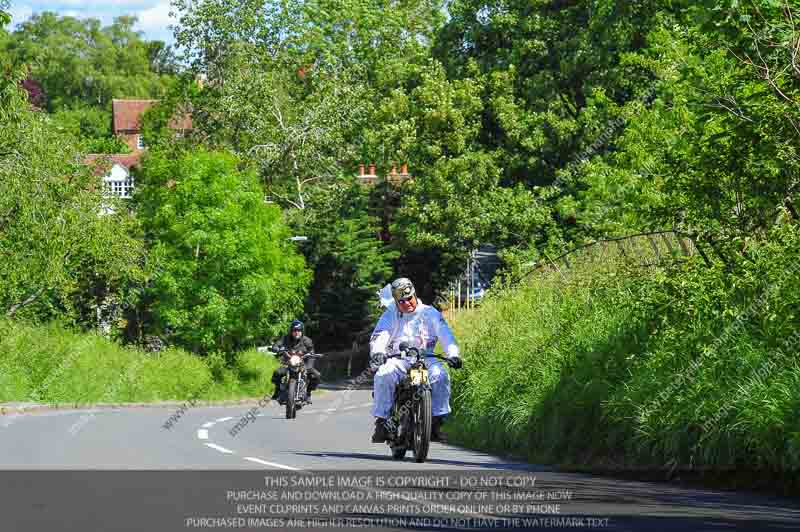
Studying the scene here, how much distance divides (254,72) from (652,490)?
57.5m

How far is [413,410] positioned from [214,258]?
40966 mm

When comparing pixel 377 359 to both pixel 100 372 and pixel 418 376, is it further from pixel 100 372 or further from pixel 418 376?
pixel 100 372

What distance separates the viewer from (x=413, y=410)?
16141mm

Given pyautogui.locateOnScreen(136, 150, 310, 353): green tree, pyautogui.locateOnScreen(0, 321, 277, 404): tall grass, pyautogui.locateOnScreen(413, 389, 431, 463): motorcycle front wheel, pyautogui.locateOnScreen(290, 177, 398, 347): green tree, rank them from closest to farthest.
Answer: pyautogui.locateOnScreen(413, 389, 431, 463): motorcycle front wheel → pyautogui.locateOnScreen(0, 321, 277, 404): tall grass → pyautogui.locateOnScreen(136, 150, 310, 353): green tree → pyautogui.locateOnScreen(290, 177, 398, 347): green tree

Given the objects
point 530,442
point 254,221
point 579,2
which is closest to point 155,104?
point 254,221

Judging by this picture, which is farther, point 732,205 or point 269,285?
point 269,285

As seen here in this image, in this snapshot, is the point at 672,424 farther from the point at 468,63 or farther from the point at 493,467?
the point at 468,63

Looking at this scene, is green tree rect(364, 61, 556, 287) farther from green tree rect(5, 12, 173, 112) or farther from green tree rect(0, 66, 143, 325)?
green tree rect(5, 12, 173, 112)

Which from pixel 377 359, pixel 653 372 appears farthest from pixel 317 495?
pixel 653 372

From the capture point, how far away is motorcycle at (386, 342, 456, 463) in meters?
16.0

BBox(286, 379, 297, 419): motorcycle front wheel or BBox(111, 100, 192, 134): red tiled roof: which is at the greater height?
BBox(111, 100, 192, 134): red tiled roof

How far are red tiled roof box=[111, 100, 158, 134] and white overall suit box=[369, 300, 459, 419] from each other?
105 metres

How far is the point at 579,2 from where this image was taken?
5597cm

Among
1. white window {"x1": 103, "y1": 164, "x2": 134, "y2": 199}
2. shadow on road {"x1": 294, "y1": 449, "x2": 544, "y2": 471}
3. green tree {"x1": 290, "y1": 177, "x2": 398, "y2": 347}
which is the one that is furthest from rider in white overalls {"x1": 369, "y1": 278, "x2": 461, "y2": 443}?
white window {"x1": 103, "y1": 164, "x2": 134, "y2": 199}
